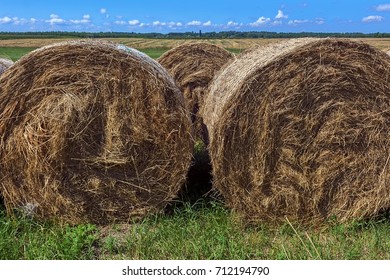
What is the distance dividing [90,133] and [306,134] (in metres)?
2.09

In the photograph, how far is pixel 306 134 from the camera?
4953mm

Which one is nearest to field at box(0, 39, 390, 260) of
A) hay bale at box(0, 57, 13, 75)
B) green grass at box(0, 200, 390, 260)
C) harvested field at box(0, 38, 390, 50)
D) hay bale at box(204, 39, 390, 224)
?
green grass at box(0, 200, 390, 260)

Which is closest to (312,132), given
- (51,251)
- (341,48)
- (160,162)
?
(341,48)

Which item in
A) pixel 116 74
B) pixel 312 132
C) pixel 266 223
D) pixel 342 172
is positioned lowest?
pixel 266 223

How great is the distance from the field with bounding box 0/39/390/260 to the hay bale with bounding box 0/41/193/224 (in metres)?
0.25

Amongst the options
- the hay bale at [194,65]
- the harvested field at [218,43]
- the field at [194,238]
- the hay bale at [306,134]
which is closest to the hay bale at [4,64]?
the harvested field at [218,43]

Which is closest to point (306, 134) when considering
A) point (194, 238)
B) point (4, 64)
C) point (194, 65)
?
point (194, 238)

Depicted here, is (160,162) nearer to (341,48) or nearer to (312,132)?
(312,132)

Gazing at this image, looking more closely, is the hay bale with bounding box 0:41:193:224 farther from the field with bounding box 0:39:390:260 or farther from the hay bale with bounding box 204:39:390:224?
the hay bale with bounding box 204:39:390:224

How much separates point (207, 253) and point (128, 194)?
1241mm

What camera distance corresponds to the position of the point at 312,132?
4965mm

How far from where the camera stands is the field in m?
4.27

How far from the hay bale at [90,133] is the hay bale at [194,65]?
2964 millimetres

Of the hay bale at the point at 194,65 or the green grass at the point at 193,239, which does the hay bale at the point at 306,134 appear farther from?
the hay bale at the point at 194,65
